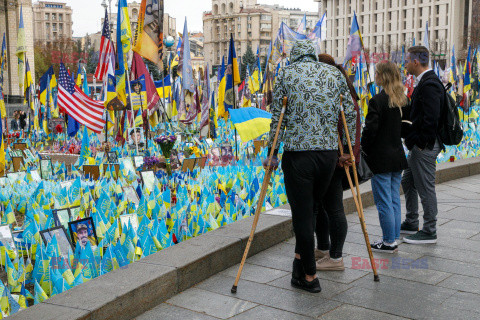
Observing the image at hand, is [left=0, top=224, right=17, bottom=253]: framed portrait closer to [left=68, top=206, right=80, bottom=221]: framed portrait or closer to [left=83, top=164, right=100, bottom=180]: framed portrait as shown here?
[left=68, top=206, right=80, bottom=221]: framed portrait

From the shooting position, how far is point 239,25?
533 ft

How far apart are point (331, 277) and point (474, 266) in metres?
1.24

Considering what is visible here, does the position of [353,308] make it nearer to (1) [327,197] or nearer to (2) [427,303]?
(2) [427,303]

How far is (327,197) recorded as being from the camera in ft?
15.0

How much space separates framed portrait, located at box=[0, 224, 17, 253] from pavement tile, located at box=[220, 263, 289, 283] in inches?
63.3

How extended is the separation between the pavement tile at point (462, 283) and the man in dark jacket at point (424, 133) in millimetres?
1036

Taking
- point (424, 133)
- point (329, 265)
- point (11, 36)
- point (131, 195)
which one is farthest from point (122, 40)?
point (11, 36)

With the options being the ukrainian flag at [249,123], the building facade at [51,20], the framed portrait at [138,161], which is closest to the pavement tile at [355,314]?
the ukrainian flag at [249,123]

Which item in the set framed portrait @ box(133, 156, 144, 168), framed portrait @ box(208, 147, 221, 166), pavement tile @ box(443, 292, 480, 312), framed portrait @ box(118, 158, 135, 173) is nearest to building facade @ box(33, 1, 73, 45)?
framed portrait @ box(208, 147, 221, 166)

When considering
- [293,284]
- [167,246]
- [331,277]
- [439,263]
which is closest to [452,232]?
[439,263]

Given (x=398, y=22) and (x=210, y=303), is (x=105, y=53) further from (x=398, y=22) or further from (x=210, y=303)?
(x=398, y=22)

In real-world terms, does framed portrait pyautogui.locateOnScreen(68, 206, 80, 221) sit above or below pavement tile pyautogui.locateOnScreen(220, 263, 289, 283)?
above

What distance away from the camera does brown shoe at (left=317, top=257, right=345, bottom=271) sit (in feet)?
15.5

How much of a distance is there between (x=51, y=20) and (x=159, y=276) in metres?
173
